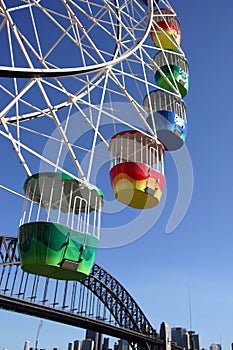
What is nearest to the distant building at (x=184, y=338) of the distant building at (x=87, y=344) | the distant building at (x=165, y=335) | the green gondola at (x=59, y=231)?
the distant building at (x=87, y=344)

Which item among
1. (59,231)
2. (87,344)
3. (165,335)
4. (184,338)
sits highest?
(87,344)

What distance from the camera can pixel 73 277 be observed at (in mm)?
8453

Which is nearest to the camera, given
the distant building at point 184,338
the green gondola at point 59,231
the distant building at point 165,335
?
the green gondola at point 59,231

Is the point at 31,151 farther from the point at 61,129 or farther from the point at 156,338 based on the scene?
the point at 156,338

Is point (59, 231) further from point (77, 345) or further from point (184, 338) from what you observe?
point (77, 345)

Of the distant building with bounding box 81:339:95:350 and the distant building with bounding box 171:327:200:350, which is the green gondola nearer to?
the distant building with bounding box 171:327:200:350

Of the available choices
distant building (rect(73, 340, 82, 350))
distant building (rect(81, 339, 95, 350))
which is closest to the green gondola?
distant building (rect(81, 339, 95, 350))

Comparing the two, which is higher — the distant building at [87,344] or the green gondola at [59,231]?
the distant building at [87,344]

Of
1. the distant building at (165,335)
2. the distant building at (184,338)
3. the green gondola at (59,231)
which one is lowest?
the green gondola at (59,231)

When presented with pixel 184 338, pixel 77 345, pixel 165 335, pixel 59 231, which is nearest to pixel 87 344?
pixel 77 345

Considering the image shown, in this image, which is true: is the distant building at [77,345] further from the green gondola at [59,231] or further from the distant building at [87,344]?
the green gondola at [59,231]

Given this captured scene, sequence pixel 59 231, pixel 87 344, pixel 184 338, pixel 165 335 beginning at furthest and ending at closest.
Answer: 1. pixel 87 344
2. pixel 184 338
3. pixel 165 335
4. pixel 59 231

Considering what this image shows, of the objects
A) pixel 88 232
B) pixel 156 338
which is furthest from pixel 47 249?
pixel 156 338

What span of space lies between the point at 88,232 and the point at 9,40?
15.8 ft
